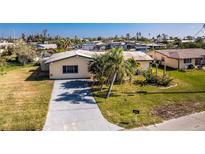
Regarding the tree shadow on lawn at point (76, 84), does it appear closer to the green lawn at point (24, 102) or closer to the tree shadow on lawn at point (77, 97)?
the green lawn at point (24, 102)

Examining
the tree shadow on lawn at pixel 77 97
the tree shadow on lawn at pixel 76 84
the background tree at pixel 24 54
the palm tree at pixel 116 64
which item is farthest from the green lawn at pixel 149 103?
the background tree at pixel 24 54

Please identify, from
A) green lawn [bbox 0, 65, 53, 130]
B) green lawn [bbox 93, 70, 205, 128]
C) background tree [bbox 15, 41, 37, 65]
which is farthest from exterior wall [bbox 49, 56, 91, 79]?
background tree [bbox 15, 41, 37, 65]

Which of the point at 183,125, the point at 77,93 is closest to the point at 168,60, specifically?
the point at 77,93

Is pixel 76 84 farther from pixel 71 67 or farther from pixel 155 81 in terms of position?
pixel 155 81

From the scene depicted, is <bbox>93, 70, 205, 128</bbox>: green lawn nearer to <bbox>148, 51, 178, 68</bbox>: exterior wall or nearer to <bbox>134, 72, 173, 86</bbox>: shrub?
<bbox>134, 72, 173, 86</bbox>: shrub
